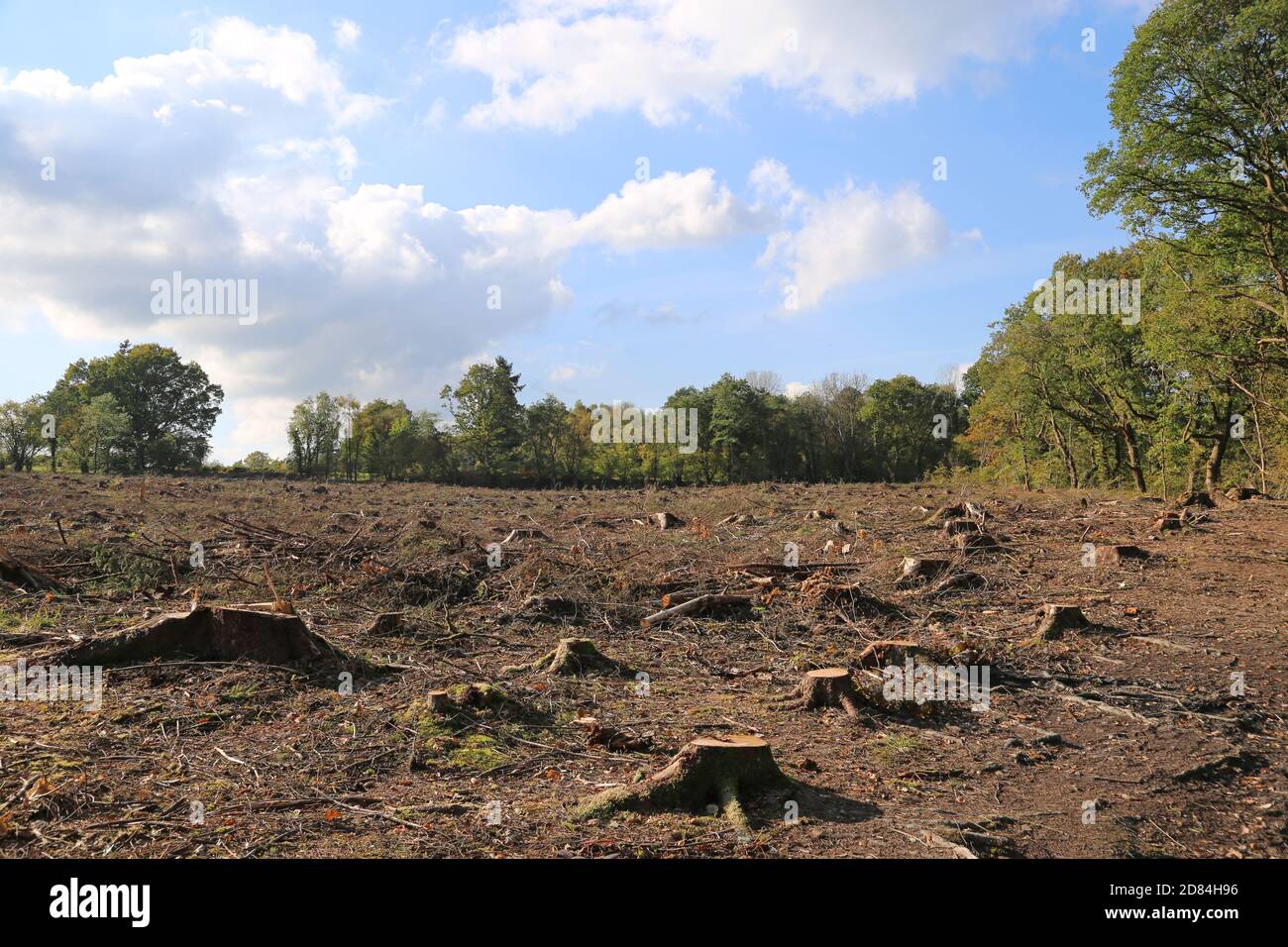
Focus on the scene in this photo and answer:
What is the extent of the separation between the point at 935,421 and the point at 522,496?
43407 mm

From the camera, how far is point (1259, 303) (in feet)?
62.2

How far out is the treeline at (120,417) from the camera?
175 feet

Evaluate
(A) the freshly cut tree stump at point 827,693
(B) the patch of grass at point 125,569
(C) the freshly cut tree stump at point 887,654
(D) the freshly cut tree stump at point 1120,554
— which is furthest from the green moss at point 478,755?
(D) the freshly cut tree stump at point 1120,554

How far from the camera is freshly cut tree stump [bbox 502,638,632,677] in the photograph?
8680mm

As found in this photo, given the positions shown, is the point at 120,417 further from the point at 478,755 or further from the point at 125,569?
the point at 478,755

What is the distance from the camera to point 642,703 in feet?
A: 25.5

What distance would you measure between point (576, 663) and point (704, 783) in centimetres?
366

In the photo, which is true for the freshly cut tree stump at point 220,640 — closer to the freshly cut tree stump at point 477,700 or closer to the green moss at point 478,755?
the freshly cut tree stump at point 477,700

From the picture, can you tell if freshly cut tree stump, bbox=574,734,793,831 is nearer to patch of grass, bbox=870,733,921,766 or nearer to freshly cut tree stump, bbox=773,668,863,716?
patch of grass, bbox=870,733,921,766

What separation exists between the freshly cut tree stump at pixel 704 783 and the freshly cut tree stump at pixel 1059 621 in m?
5.83

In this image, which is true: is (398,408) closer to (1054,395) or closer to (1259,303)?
(1054,395)

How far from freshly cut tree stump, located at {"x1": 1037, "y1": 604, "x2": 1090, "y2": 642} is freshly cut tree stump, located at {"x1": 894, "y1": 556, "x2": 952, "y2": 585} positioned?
2.85m
